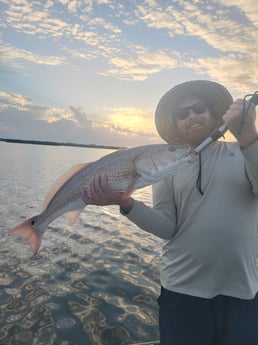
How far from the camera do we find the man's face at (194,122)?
420cm

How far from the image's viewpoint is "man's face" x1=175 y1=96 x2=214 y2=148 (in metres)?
4.20

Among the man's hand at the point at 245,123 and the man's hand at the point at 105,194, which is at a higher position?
the man's hand at the point at 245,123

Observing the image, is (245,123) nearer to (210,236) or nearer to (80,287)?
(210,236)

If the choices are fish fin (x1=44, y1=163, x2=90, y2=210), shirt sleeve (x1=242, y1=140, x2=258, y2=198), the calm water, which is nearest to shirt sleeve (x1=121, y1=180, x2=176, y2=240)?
fish fin (x1=44, y1=163, x2=90, y2=210)

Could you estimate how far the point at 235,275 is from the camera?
11.8ft

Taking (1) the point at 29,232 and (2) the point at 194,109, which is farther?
(1) the point at 29,232

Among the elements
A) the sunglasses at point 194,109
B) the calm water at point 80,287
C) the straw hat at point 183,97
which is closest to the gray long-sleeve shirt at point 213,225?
the sunglasses at point 194,109

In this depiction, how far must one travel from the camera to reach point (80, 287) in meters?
8.22

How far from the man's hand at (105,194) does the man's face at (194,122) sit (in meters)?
1.27

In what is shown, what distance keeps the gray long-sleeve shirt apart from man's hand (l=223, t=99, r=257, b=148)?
0.32ft

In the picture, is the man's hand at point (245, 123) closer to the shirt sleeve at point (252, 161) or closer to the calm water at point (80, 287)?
the shirt sleeve at point (252, 161)

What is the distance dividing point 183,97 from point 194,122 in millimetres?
667


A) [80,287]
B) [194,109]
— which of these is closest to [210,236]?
[194,109]

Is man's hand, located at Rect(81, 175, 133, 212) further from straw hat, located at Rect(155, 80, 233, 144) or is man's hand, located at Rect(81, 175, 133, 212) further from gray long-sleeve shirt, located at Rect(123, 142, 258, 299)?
straw hat, located at Rect(155, 80, 233, 144)
